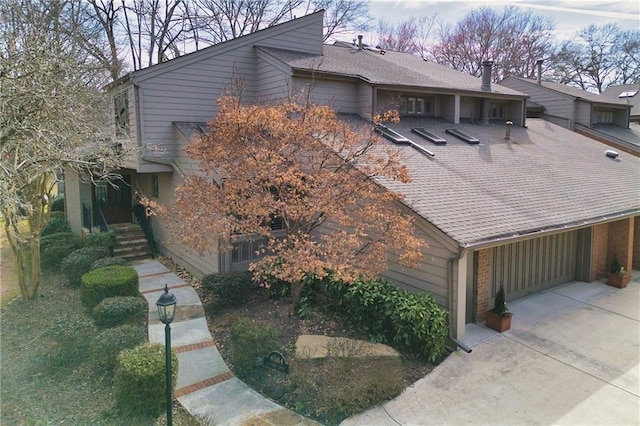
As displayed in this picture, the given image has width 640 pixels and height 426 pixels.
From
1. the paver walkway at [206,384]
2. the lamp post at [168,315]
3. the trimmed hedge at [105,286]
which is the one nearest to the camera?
the lamp post at [168,315]

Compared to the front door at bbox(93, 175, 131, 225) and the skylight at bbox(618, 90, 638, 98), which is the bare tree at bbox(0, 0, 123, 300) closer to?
the front door at bbox(93, 175, 131, 225)

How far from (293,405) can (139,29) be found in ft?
87.7

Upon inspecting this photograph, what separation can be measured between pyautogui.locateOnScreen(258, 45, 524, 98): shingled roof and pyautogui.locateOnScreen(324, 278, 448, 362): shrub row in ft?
23.1

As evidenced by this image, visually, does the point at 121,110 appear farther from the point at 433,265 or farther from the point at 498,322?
the point at 498,322

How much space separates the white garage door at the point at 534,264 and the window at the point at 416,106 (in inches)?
251

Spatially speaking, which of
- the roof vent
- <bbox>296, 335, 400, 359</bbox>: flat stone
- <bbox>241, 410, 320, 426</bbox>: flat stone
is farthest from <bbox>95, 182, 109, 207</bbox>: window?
the roof vent

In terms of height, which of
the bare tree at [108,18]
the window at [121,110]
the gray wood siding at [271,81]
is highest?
the bare tree at [108,18]

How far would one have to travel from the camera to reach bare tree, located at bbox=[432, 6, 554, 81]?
1308 inches

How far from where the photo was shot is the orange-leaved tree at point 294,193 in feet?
24.1

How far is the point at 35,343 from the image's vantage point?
8.17 meters

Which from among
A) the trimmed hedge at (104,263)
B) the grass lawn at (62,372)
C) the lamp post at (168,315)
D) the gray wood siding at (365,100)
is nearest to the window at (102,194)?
the trimmed hedge at (104,263)

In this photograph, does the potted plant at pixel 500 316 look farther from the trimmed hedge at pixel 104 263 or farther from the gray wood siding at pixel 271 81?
the trimmed hedge at pixel 104 263

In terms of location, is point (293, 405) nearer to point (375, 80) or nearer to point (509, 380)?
point (509, 380)

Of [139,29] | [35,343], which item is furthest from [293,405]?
[139,29]
